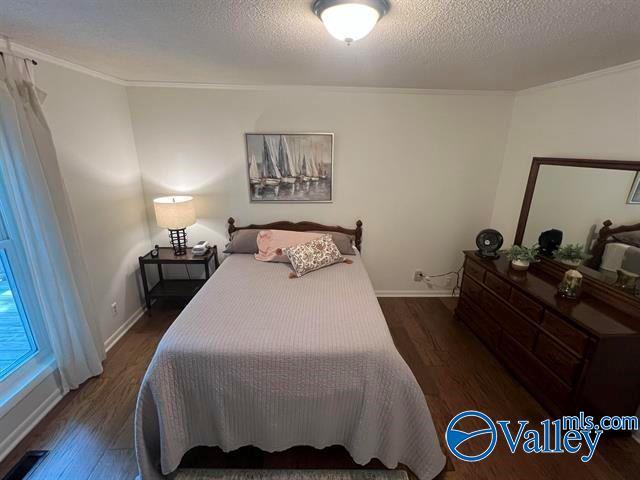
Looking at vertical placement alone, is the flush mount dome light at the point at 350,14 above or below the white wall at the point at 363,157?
above

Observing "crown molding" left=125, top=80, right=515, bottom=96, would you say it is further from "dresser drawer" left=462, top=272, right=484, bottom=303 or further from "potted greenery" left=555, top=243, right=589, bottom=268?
"dresser drawer" left=462, top=272, right=484, bottom=303

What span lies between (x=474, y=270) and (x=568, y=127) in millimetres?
1357

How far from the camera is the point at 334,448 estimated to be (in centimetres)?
173

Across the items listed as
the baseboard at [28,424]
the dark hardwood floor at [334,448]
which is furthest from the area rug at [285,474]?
the baseboard at [28,424]

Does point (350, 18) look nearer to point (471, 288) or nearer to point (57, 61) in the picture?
point (57, 61)

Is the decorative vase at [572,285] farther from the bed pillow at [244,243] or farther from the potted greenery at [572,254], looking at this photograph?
the bed pillow at [244,243]

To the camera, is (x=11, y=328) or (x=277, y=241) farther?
(x=277, y=241)

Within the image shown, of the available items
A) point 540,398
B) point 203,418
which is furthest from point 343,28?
point 540,398

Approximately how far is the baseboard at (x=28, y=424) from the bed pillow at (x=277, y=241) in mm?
1702

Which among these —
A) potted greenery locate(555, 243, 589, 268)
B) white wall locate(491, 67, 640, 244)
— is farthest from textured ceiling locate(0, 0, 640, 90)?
potted greenery locate(555, 243, 589, 268)

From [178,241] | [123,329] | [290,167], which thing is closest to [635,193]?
Result: [290,167]

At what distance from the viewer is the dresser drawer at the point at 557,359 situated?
69.0 inches

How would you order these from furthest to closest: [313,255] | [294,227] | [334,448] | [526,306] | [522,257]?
1. [294,227]
2. [313,255]
3. [522,257]
4. [526,306]
5. [334,448]

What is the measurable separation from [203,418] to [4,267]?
1.52 metres
